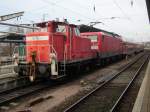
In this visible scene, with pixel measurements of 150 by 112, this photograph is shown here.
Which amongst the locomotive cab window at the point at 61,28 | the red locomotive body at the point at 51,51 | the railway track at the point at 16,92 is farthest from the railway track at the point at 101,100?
the locomotive cab window at the point at 61,28

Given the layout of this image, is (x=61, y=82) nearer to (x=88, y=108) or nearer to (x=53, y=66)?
(x=53, y=66)

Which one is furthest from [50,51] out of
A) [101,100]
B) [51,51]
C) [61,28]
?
[101,100]

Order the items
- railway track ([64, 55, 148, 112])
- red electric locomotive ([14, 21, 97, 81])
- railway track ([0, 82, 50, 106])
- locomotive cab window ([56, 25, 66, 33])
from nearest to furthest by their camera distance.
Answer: railway track ([64, 55, 148, 112]) < railway track ([0, 82, 50, 106]) < red electric locomotive ([14, 21, 97, 81]) < locomotive cab window ([56, 25, 66, 33])

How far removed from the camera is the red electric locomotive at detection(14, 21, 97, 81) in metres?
12.4

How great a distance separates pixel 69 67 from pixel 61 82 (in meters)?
0.95

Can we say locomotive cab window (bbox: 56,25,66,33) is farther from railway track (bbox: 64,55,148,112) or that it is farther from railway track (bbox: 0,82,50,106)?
railway track (bbox: 64,55,148,112)

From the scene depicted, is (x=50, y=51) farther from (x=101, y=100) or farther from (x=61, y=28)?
(x=101, y=100)

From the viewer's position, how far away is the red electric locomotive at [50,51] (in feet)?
40.5

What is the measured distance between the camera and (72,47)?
14477 millimetres

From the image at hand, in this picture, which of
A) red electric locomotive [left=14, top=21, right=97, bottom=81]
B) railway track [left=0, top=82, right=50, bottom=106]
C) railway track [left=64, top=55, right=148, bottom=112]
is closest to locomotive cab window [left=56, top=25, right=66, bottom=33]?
red electric locomotive [left=14, top=21, right=97, bottom=81]

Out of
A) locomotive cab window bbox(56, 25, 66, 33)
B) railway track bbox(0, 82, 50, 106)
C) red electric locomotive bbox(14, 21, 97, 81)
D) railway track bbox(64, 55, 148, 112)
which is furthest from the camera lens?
locomotive cab window bbox(56, 25, 66, 33)

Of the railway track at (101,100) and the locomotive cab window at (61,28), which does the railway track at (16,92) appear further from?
the locomotive cab window at (61,28)

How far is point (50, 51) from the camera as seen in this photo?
1260 cm

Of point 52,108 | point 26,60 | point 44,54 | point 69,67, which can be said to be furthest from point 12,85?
point 52,108
